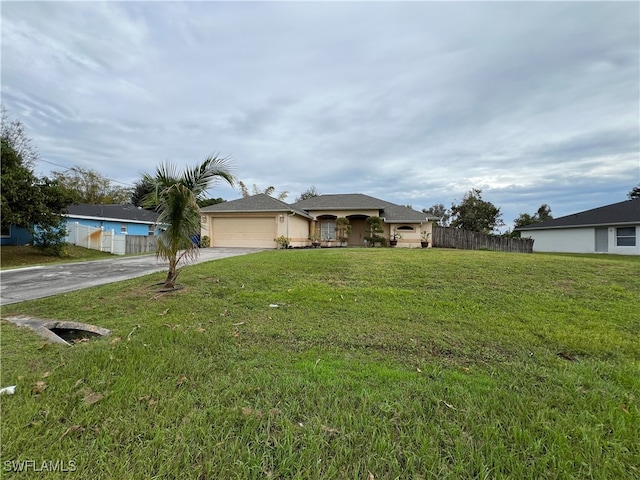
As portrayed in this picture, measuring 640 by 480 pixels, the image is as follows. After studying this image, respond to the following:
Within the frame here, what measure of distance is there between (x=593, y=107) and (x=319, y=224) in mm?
16592

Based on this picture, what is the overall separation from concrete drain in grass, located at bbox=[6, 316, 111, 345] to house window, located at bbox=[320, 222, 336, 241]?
18164 millimetres

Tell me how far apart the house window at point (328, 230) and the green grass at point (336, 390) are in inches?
657

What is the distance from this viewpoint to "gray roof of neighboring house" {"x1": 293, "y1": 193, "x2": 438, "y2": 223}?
20.8m

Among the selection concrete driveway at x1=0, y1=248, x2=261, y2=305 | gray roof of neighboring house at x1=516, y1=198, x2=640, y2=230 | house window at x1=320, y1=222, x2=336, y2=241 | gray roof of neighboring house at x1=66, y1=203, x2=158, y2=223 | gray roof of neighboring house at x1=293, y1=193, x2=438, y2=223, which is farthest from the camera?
house window at x1=320, y1=222, x2=336, y2=241

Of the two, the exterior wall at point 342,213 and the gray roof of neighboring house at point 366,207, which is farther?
the exterior wall at point 342,213

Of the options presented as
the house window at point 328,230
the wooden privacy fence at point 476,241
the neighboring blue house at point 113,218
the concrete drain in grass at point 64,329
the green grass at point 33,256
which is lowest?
the concrete drain in grass at point 64,329

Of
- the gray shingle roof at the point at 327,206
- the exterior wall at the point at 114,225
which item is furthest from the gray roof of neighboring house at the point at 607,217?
the exterior wall at the point at 114,225

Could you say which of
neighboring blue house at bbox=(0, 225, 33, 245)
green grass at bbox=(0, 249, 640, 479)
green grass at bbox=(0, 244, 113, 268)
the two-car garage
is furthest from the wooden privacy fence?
neighboring blue house at bbox=(0, 225, 33, 245)

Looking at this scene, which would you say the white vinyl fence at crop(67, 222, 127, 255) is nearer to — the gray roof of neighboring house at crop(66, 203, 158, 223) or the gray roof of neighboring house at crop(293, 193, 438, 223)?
the gray roof of neighboring house at crop(66, 203, 158, 223)

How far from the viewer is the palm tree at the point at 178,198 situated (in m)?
6.18

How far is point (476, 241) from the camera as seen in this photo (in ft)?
69.1

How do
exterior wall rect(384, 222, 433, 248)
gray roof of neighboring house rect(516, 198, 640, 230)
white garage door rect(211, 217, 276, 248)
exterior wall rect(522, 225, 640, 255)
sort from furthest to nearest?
1. exterior wall rect(384, 222, 433, 248)
2. exterior wall rect(522, 225, 640, 255)
3. gray roof of neighboring house rect(516, 198, 640, 230)
4. white garage door rect(211, 217, 276, 248)

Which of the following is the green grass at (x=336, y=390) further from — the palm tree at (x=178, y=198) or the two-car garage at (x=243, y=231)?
the two-car garage at (x=243, y=231)

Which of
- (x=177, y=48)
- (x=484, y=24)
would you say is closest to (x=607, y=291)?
(x=484, y=24)
